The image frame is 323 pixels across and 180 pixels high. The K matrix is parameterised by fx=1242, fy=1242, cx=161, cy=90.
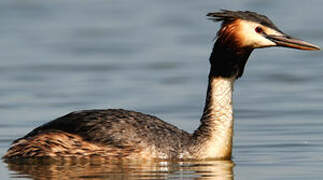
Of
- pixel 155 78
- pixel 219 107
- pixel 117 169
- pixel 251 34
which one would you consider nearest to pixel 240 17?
pixel 251 34

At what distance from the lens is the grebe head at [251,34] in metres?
16.1

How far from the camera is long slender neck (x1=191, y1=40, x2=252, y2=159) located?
635 inches

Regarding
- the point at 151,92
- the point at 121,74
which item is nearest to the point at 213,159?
the point at 151,92

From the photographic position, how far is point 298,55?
27016 mm

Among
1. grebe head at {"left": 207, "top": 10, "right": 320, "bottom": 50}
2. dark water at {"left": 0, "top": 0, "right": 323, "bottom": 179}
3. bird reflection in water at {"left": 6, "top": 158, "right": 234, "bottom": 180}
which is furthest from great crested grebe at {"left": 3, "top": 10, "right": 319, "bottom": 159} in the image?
dark water at {"left": 0, "top": 0, "right": 323, "bottom": 179}

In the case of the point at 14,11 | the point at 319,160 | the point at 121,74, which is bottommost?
the point at 319,160

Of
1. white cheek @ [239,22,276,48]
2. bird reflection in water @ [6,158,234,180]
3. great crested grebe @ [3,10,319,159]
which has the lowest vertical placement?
bird reflection in water @ [6,158,234,180]

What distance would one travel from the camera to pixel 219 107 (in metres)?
16.4

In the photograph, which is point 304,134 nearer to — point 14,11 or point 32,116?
point 32,116

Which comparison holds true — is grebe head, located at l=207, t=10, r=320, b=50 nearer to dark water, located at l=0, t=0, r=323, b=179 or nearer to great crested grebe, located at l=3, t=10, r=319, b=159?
great crested grebe, located at l=3, t=10, r=319, b=159

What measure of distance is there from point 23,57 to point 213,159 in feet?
35.1

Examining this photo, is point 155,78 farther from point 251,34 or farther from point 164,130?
point 251,34

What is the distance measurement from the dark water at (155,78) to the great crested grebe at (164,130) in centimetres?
27

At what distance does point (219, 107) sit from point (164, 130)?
0.84m
